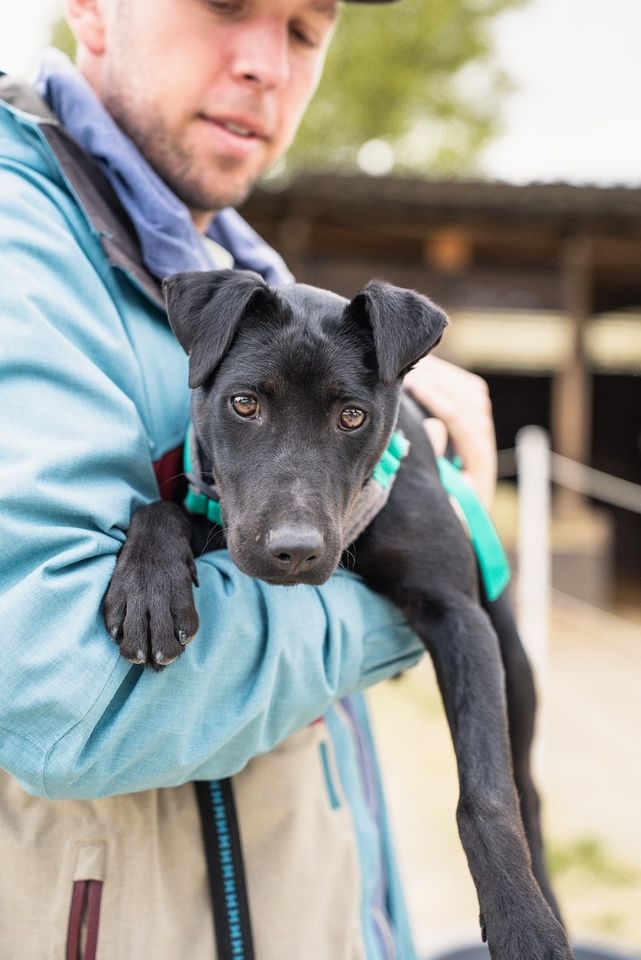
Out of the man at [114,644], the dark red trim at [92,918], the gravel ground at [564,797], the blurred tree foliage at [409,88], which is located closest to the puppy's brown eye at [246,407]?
the man at [114,644]

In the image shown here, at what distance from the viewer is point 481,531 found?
82.2 inches

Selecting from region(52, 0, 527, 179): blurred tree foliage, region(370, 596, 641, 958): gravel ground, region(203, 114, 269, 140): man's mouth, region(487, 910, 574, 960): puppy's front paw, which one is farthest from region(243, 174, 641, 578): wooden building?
region(52, 0, 527, 179): blurred tree foliage

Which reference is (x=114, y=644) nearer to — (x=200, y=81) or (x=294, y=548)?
(x=294, y=548)

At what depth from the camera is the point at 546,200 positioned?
29.8 ft

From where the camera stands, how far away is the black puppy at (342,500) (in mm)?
1607

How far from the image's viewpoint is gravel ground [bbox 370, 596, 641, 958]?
4.27 metres

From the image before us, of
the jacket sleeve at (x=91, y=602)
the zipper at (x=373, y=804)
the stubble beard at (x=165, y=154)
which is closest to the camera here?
the jacket sleeve at (x=91, y=602)

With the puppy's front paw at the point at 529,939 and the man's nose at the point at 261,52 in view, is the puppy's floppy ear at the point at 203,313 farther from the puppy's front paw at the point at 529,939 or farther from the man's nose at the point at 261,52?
the puppy's front paw at the point at 529,939

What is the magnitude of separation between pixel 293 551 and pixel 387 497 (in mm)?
422

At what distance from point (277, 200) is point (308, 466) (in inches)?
316

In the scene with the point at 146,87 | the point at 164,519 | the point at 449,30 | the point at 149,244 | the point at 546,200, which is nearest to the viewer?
the point at 164,519

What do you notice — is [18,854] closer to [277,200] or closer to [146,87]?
[146,87]

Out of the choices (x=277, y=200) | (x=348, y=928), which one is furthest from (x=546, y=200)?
(x=348, y=928)

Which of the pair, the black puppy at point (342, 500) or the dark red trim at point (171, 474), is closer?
the black puppy at point (342, 500)
